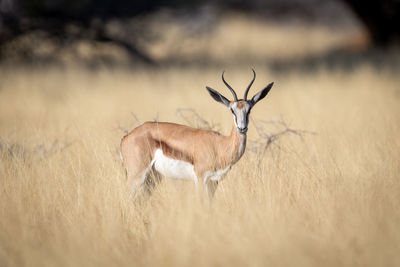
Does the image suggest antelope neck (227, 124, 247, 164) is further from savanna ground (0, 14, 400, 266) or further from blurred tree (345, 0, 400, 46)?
blurred tree (345, 0, 400, 46)

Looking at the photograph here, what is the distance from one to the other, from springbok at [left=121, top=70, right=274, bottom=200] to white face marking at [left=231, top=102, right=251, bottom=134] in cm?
2

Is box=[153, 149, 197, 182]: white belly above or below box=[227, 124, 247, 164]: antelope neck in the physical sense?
below

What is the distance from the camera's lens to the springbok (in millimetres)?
3967

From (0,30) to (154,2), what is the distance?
4.56m

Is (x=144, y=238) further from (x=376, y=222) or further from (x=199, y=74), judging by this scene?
(x=199, y=74)

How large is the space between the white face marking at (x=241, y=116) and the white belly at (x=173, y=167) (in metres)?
0.57

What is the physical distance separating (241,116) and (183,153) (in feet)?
1.99

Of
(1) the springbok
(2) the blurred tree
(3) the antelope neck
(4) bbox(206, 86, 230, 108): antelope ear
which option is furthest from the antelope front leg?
(2) the blurred tree

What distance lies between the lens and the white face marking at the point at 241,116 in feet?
12.4

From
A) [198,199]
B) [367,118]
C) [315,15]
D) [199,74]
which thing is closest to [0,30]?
[199,74]

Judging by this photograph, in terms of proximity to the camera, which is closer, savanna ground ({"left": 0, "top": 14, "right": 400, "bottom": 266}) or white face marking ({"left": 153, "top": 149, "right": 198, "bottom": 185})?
savanna ground ({"left": 0, "top": 14, "right": 400, "bottom": 266})

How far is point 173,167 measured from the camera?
4023 mm

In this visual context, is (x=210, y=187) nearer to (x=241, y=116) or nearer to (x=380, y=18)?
(x=241, y=116)

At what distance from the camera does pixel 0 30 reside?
12.6 meters
